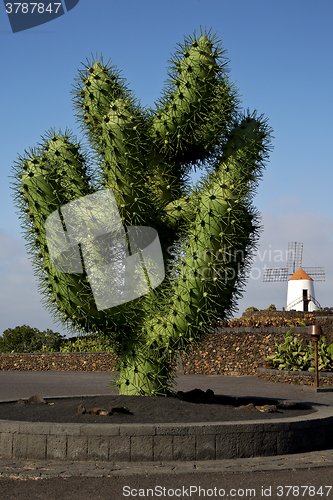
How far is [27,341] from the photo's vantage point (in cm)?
2316

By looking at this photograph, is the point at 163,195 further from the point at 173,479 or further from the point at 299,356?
the point at 299,356

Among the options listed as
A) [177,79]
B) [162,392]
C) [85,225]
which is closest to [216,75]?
[177,79]

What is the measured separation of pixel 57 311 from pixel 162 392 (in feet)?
6.26

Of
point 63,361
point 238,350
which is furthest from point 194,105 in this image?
point 63,361

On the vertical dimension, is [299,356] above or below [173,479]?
above

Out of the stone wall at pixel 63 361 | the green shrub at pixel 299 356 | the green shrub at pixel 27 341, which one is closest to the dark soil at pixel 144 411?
the green shrub at pixel 299 356

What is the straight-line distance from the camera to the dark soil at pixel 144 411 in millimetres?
5492

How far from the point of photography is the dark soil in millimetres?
5492

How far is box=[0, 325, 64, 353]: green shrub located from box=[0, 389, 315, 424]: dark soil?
55.0 feet

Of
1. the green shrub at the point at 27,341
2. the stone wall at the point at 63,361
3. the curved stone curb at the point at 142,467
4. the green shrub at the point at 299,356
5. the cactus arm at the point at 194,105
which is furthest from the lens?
the green shrub at the point at 27,341

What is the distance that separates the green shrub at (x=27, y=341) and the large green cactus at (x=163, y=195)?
56.4 feet

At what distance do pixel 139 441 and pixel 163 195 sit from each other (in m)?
3.79

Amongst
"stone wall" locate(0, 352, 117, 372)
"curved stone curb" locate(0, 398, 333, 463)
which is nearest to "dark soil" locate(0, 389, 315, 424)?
"curved stone curb" locate(0, 398, 333, 463)

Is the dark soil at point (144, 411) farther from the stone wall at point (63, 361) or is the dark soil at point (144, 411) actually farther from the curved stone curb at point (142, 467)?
the stone wall at point (63, 361)
